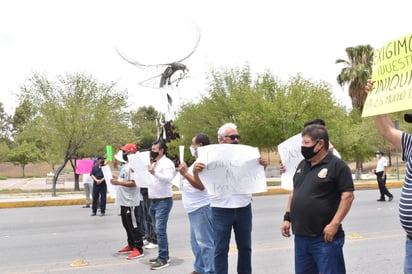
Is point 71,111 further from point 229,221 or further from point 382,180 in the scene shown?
point 229,221

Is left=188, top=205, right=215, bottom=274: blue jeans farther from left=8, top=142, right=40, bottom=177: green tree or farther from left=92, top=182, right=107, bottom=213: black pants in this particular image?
left=8, top=142, right=40, bottom=177: green tree

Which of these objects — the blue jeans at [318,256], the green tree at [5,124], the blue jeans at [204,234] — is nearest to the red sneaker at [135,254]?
the blue jeans at [204,234]

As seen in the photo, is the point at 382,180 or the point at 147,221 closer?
the point at 147,221

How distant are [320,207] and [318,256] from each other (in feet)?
1.30

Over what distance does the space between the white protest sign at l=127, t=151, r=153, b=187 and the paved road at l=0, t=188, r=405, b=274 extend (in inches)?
48.5

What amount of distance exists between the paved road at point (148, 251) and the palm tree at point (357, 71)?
89.7ft

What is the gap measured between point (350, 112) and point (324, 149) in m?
38.0

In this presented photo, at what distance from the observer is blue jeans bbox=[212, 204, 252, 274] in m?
4.90

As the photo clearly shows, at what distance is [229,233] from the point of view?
4922 millimetres

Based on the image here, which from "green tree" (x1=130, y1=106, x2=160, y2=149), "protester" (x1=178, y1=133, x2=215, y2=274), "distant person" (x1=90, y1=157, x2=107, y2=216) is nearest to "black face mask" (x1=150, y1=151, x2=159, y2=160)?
"protester" (x1=178, y1=133, x2=215, y2=274)

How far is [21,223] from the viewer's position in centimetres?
1208

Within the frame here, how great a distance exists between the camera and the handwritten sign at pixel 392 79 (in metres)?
3.32

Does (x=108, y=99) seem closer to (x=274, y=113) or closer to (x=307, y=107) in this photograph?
(x=274, y=113)

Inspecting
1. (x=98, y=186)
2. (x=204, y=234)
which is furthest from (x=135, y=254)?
(x=98, y=186)
